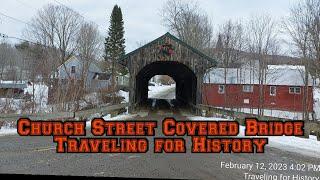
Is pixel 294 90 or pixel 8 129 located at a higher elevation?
pixel 294 90

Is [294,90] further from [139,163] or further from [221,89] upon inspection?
[139,163]

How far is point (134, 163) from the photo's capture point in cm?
705

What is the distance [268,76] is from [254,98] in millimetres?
3287

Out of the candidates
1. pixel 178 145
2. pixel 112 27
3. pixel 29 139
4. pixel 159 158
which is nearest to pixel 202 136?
pixel 178 145

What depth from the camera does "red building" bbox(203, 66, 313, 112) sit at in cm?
4306

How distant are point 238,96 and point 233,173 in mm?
38484

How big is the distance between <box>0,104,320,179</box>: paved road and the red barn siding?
112 feet

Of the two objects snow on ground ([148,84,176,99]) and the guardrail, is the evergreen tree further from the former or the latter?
the guardrail

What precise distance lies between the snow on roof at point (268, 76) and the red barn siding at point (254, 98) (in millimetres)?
621

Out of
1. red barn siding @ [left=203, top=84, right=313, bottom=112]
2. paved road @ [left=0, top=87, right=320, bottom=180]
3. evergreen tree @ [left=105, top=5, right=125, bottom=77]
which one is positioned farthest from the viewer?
evergreen tree @ [left=105, top=5, right=125, bottom=77]

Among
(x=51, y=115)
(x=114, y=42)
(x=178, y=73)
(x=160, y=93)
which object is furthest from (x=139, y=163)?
(x=114, y=42)

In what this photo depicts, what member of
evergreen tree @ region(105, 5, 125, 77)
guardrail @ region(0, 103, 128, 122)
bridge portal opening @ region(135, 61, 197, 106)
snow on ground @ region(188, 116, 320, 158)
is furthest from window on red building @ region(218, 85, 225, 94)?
snow on ground @ region(188, 116, 320, 158)

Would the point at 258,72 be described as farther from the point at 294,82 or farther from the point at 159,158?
the point at 159,158

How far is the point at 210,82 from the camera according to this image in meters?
44.9
